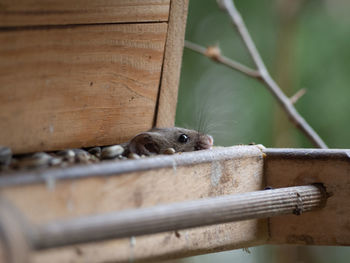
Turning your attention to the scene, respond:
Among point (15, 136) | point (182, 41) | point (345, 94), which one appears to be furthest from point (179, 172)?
point (345, 94)

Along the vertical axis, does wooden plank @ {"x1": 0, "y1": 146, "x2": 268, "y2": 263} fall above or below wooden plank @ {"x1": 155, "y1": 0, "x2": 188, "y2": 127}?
below

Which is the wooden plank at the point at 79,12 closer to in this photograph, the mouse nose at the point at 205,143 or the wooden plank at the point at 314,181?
the mouse nose at the point at 205,143

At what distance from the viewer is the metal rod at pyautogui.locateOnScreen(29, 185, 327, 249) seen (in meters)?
1.02

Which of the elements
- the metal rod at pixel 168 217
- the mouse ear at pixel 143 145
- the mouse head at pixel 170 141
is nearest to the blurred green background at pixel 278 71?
the mouse head at pixel 170 141

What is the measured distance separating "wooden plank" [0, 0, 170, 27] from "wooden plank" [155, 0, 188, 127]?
0.05 metres

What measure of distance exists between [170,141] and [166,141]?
0.08 ft

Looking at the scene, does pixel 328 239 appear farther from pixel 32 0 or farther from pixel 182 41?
pixel 32 0

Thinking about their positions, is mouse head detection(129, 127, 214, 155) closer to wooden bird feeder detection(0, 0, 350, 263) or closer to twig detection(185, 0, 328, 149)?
wooden bird feeder detection(0, 0, 350, 263)

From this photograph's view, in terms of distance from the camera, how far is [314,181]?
1742 millimetres

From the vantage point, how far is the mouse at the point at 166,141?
1.77m

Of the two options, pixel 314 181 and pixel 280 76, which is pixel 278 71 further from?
pixel 314 181

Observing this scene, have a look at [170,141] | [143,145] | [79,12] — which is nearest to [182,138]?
[170,141]

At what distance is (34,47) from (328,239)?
954mm

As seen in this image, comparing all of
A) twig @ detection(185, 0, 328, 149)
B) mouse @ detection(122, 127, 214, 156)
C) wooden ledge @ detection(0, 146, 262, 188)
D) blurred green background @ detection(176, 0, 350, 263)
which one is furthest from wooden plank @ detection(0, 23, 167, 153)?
blurred green background @ detection(176, 0, 350, 263)
